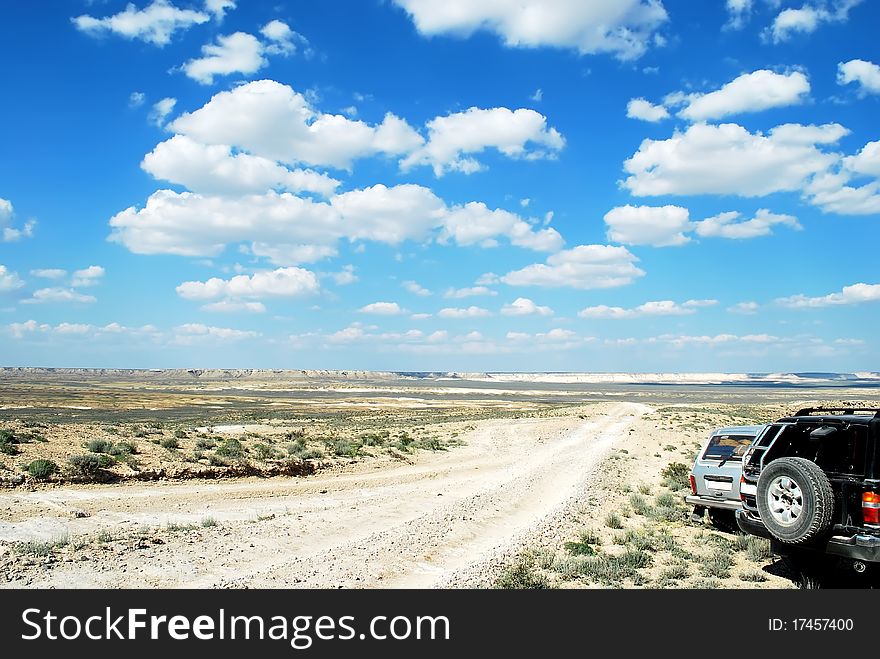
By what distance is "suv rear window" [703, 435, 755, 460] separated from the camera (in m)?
12.4

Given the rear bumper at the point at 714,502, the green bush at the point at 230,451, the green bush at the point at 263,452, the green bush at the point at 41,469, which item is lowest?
the green bush at the point at 263,452

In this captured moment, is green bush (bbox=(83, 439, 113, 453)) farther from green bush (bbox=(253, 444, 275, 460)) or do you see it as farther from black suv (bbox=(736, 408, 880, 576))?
black suv (bbox=(736, 408, 880, 576))

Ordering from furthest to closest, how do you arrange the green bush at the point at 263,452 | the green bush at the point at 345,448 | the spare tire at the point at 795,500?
the green bush at the point at 345,448 → the green bush at the point at 263,452 → the spare tire at the point at 795,500

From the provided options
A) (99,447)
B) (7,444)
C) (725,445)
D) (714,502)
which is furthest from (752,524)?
(7,444)

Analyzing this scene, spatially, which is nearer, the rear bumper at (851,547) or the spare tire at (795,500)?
the rear bumper at (851,547)

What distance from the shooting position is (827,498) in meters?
7.46

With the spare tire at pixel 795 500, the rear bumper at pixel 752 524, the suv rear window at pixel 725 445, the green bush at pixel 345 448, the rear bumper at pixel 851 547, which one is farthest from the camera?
the green bush at pixel 345 448

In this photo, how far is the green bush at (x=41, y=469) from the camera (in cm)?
1891

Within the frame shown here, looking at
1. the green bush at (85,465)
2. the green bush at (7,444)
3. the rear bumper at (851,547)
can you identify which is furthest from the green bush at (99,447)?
the rear bumper at (851,547)

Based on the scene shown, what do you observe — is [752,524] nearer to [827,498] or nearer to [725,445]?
[827,498]

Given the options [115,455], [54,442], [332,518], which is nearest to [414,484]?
[332,518]

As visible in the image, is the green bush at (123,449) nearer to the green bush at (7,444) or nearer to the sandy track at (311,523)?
the green bush at (7,444)

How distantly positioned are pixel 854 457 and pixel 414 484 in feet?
47.4

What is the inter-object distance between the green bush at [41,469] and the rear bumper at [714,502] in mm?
17991
